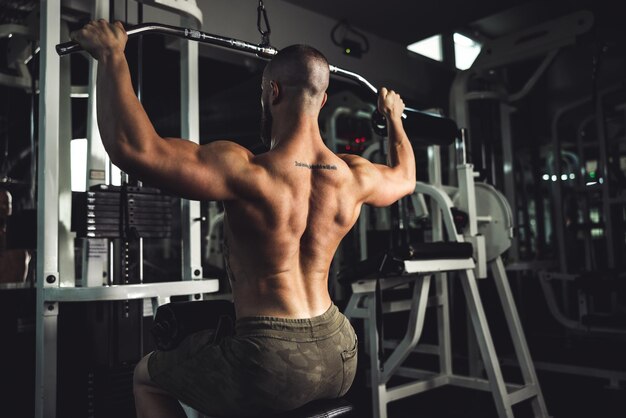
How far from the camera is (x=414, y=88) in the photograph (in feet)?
16.7

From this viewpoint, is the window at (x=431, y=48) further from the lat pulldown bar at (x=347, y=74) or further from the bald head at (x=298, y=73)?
the bald head at (x=298, y=73)

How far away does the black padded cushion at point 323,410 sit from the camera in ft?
3.91

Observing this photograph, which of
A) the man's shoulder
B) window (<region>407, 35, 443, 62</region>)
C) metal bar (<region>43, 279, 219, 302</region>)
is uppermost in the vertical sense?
window (<region>407, 35, 443, 62</region>)

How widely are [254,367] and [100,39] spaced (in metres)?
0.78

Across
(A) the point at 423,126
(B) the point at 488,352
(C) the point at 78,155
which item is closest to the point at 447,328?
(B) the point at 488,352

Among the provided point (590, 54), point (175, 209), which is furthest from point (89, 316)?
point (590, 54)

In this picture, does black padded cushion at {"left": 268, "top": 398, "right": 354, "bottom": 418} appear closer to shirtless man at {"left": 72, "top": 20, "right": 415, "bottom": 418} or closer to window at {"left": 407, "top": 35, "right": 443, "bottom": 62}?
shirtless man at {"left": 72, "top": 20, "right": 415, "bottom": 418}

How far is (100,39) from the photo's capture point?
1126 mm

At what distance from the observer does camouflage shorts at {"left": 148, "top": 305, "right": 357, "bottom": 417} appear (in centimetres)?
115

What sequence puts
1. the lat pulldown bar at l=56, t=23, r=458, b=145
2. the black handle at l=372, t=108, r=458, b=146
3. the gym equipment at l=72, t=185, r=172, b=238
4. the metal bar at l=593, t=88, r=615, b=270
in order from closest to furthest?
the lat pulldown bar at l=56, t=23, r=458, b=145
the gym equipment at l=72, t=185, r=172, b=238
the black handle at l=372, t=108, r=458, b=146
the metal bar at l=593, t=88, r=615, b=270

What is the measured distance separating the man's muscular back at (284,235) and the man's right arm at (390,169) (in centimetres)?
17

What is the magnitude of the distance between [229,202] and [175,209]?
5.83 m

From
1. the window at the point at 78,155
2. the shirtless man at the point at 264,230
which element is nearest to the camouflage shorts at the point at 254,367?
the shirtless man at the point at 264,230

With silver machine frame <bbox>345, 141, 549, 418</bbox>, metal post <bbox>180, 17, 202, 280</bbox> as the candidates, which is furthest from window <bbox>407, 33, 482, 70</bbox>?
metal post <bbox>180, 17, 202, 280</bbox>
